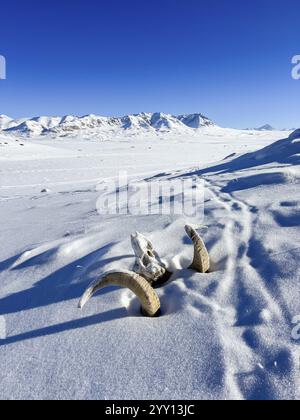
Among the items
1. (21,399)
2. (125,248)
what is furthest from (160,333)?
(125,248)

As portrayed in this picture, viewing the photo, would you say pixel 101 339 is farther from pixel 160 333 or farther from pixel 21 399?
pixel 21 399

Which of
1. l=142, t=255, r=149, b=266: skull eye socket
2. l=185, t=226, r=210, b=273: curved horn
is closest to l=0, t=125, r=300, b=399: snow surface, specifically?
l=185, t=226, r=210, b=273: curved horn

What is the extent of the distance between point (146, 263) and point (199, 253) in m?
0.65

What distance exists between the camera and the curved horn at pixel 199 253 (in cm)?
348

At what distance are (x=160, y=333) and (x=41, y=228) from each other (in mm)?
4386

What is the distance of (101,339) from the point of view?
2666 millimetres

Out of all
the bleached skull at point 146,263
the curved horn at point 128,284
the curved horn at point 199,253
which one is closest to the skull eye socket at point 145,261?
the bleached skull at point 146,263

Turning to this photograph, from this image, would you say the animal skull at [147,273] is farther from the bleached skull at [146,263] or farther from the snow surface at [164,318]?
the snow surface at [164,318]

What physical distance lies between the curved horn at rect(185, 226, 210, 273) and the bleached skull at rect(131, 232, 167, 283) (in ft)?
1.34

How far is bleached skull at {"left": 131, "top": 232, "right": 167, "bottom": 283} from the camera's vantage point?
346 cm

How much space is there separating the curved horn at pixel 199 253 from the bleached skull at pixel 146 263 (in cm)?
41

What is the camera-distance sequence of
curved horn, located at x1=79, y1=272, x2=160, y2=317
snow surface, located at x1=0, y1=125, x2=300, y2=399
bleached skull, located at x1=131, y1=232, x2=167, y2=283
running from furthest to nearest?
bleached skull, located at x1=131, y1=232, x2=167, y2=283 < curved horn, located at x1=79, y1=272, x2=160, y2=317 < snow surface, located at x1=0, y1=125, x2=300, y2=399

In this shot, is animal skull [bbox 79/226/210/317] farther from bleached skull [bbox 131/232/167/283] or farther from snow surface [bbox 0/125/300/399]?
snow surface [bbox 0/125/300/399]

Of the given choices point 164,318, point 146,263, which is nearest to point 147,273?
point 146,263
